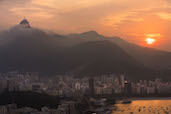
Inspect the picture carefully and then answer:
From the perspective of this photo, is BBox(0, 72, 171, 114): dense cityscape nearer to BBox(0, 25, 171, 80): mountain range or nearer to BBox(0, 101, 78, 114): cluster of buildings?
BBox(0, 101, 78, 114): cluster of buildings

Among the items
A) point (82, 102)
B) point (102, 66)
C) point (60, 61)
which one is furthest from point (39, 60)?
point (82, 102)

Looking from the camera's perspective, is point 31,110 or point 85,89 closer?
point 31,110

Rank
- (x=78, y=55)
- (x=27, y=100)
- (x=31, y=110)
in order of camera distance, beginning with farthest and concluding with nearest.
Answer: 1. (x=78, y=55)
2. (x=27, y=100)
3. (x=31, y=110)

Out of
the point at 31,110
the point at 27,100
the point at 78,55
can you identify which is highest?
the point at 78,55

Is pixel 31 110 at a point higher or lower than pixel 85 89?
lower

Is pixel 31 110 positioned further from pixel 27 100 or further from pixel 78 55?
pixel 78 55

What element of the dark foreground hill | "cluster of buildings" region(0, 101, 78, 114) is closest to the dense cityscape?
"cluster of buildings" region(0, 101, 78, 114)

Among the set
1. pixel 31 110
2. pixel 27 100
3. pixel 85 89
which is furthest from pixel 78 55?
pixel 31 110

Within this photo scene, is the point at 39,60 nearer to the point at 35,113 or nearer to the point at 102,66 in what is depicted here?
the point at 102,66

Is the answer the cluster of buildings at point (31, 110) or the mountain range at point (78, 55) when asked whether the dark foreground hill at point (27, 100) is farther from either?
the mountain range at point (78, 55)

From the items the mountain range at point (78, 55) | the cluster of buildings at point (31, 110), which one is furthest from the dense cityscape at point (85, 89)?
the mountain range at point (78, 55)
